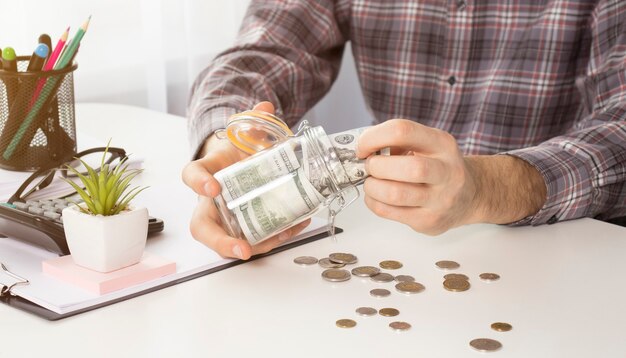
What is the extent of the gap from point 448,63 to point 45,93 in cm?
75

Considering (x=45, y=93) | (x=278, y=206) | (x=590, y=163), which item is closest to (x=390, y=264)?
(x=278, y=206)

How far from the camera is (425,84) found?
1.66 metres

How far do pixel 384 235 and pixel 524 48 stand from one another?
642 mm

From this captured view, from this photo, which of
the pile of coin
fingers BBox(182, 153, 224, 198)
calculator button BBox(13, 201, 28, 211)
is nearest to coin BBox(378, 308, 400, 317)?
the pile of coin

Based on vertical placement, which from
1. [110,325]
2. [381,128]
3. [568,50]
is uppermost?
[568,50]

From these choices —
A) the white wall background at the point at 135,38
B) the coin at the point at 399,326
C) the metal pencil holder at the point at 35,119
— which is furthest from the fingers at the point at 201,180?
the white wall background at the point at 135,38

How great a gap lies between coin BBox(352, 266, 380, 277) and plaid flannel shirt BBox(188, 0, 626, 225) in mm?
458

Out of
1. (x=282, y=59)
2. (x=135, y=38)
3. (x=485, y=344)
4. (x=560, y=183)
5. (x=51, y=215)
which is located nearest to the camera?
(x=485, y=344)

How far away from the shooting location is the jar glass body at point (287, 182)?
848 mm

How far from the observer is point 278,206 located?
861mm

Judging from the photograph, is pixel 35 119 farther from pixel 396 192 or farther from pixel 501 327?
pixel 501 327

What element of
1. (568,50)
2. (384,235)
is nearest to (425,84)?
(568,50)

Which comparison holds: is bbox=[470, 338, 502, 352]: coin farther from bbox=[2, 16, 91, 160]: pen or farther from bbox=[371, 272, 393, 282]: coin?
bbox=[2, 16, 91, 160]: pen

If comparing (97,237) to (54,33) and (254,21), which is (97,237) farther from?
(54,33)
